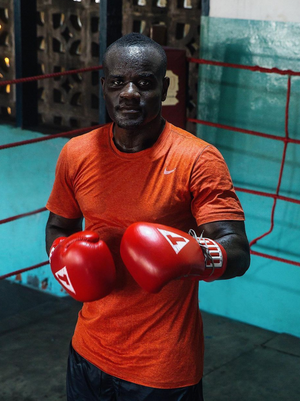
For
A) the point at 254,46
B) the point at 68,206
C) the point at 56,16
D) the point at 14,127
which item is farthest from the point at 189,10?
the point at 68,206

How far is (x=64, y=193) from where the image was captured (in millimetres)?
1550

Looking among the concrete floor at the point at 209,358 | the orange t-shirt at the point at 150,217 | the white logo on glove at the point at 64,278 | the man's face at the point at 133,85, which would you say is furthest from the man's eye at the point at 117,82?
the concrete floor at the point at 209,358

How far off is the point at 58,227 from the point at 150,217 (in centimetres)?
31

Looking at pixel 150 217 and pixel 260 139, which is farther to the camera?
pixel 260 139

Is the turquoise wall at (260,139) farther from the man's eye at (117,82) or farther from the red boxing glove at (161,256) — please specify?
the red boxing glove at (161,256)

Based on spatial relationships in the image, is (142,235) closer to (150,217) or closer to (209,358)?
(150,217)

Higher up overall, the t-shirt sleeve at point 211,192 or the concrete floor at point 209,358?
the t-shirt sleeve at point 211,192

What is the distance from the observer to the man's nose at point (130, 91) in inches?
53.0

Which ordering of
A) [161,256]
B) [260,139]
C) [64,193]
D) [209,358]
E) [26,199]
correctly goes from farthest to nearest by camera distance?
1. [26,199]
2. [260,139]
3. [209,358]
4. [64,193]
5. [161,256]

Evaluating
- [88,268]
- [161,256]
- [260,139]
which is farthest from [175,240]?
[260,139]

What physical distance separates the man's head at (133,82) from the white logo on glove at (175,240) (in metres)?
0.24

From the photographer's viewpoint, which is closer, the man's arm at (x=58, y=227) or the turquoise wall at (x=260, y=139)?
the man's arm at (x=58, y=227)

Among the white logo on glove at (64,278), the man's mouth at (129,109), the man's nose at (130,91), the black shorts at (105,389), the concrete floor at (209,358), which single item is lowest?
the concrete floor at (209,358)

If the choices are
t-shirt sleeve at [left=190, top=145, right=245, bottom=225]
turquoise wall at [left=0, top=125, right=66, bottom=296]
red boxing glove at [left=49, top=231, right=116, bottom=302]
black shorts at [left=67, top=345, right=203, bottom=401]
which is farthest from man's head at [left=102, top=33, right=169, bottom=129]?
turquoise wall at [left=0, top=125, right=66, bottom=296]
